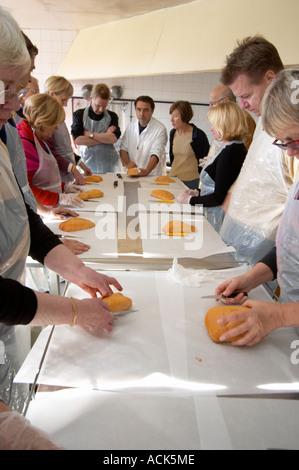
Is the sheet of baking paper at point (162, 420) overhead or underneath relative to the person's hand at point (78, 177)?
overhead

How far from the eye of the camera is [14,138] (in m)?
1.38

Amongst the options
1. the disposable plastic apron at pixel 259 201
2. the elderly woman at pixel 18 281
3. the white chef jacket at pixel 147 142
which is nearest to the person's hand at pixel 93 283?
the elderly woman at pixel 18 281

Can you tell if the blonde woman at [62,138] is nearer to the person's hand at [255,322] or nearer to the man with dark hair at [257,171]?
the man with dark hair at [257,171]

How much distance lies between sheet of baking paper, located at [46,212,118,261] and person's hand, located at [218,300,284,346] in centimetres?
76

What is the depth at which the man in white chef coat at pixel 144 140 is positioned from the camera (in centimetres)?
364

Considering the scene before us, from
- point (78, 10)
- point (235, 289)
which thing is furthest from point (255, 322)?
point (78, 10)

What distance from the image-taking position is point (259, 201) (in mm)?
1659

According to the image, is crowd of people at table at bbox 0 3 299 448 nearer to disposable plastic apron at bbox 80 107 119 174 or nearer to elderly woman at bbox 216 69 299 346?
elderly woman at bbox 216 69 299 346

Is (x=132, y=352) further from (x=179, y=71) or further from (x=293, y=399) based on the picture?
(x=179, y=71)

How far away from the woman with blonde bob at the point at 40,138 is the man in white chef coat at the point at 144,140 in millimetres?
1584

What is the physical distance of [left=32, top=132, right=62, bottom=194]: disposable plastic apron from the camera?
2076mm

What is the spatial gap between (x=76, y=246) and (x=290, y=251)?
0.95 metres
